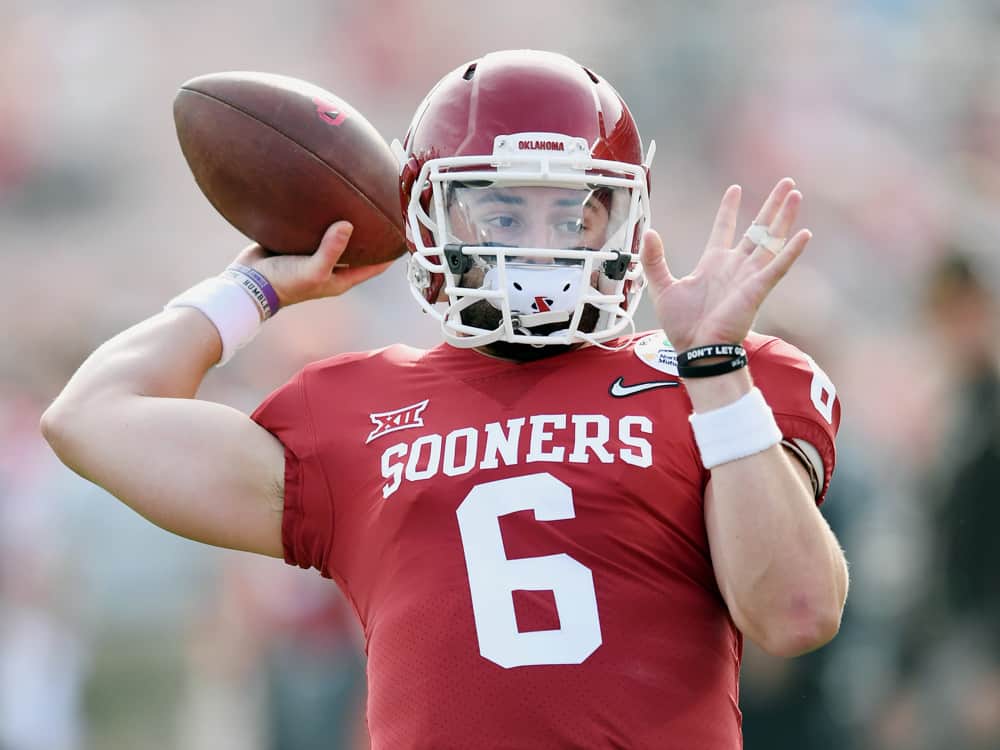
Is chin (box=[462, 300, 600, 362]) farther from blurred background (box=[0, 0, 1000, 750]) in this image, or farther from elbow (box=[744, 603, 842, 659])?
blurred background (box=[0, 0, 1000, 750])

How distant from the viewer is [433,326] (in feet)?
22.1

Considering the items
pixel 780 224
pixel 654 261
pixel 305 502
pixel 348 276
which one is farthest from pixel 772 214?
pixel 348 276

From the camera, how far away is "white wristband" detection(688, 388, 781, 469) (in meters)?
1.83

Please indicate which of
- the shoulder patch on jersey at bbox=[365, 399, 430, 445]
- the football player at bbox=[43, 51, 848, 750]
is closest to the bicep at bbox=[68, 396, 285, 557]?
the football player at bbox=[43, 51, 848, 750]

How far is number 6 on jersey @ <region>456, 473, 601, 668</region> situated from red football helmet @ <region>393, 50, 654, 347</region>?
0.24 meters

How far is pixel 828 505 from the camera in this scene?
420 cm

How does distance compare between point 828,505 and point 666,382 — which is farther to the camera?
point 828,505

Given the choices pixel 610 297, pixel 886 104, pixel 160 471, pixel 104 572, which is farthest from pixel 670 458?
pixel 886 104

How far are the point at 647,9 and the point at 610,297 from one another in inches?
242

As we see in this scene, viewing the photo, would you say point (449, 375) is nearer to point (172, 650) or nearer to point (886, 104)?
point (172, 650)

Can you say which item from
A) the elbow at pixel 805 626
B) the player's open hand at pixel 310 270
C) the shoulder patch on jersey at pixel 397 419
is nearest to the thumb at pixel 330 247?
the player's open hand at pixel 310 270

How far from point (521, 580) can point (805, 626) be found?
385 mm

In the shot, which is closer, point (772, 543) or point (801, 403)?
point (772, 543)

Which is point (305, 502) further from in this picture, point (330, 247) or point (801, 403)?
point (801, 403)
